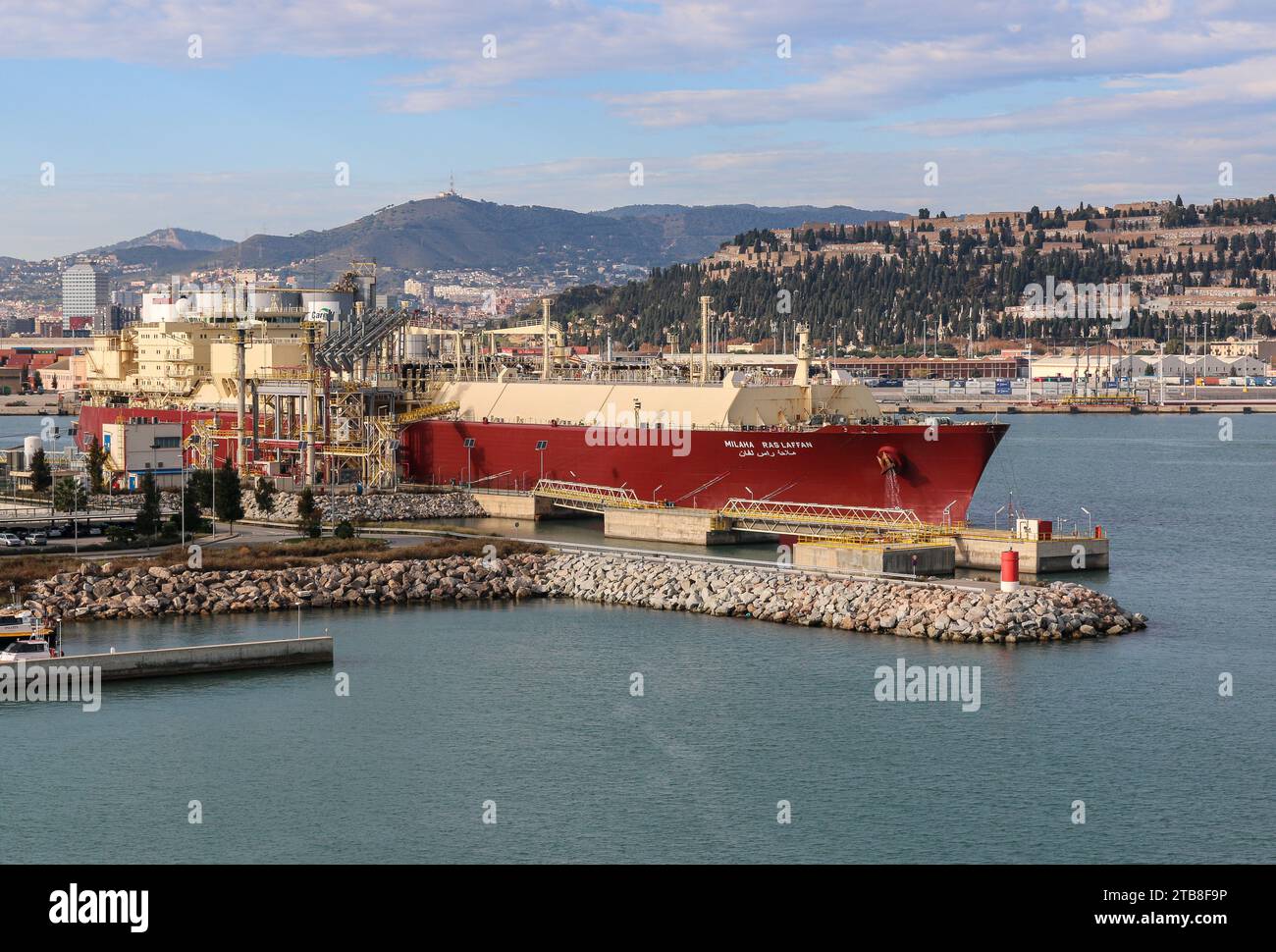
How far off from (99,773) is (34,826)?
190 centimetres

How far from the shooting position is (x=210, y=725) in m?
23.6

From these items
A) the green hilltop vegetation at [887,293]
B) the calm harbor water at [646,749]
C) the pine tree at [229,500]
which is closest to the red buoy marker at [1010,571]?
the calm harbor water at [646,749]

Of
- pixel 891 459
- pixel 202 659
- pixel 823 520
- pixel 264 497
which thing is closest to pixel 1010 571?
pixel 823 520

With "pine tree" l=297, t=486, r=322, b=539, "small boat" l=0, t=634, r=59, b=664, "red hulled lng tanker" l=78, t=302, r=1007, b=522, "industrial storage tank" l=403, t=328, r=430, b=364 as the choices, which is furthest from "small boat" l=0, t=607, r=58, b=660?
"industrial storage tank" l=403, t=328, r=430, b=364

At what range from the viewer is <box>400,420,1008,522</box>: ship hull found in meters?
39.9

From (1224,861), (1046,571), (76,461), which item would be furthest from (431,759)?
(76,461)

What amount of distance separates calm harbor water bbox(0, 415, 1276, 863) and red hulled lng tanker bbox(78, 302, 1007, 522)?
9.22 m

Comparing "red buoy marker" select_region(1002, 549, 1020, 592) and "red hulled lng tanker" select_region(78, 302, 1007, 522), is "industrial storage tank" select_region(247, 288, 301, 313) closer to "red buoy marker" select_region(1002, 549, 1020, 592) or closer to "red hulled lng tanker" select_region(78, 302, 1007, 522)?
"red hulled lng tanker" select_region(78, 302, 1007, 522)

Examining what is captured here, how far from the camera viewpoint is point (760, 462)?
42281 millimetres

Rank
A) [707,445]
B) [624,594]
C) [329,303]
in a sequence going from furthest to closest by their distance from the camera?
[329,303]
[707,445]
[624,594]

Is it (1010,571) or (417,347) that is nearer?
(1010,571)

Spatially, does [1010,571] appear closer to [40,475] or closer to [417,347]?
[40,475]

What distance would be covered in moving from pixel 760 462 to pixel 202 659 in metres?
18.8
